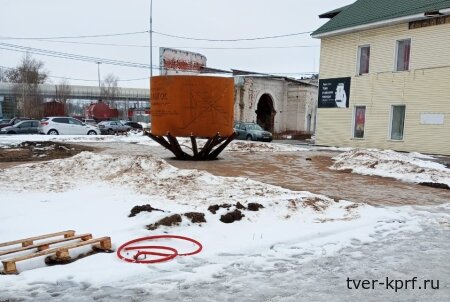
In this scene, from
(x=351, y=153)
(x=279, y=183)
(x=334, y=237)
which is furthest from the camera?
(x=351, y=153)

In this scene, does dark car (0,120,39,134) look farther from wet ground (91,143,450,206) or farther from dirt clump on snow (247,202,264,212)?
dirt clump on snow (247,202,264,212)

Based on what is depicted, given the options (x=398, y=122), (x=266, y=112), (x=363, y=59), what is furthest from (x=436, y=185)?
(x=266, y=112)

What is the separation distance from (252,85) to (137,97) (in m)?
44.9

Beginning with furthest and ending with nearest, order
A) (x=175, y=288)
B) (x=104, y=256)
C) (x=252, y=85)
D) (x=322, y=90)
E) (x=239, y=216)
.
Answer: (x=252, y=85) < (x=322, y=90) < (x=239, y=216) < (x=104, y=256) < (x=175, y=288)

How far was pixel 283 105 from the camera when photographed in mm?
39531

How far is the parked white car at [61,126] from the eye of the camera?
97.1 feet

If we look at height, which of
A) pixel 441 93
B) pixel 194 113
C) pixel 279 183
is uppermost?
pixel 441 93

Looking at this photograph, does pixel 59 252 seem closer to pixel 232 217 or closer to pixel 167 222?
pixel 167 222

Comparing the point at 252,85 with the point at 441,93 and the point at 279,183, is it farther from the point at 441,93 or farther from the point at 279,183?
the point at 279,183

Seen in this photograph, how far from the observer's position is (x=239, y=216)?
20.7 ft

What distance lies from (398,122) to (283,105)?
61.2 feet

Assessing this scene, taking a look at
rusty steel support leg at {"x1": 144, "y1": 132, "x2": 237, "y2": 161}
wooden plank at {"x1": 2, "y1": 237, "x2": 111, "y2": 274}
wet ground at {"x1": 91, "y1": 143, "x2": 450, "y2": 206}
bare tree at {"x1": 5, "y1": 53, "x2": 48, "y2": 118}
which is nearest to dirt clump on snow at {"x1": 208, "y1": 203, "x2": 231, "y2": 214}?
wooden plank at {"x1": 2, "y1": 237, "x2": 111, "y2": 274}

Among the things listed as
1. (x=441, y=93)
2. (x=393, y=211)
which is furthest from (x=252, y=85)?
(x=393, y=211)

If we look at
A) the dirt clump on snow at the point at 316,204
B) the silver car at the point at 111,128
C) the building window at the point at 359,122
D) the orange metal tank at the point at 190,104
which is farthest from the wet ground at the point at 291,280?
the silver car at the point at 111,128
